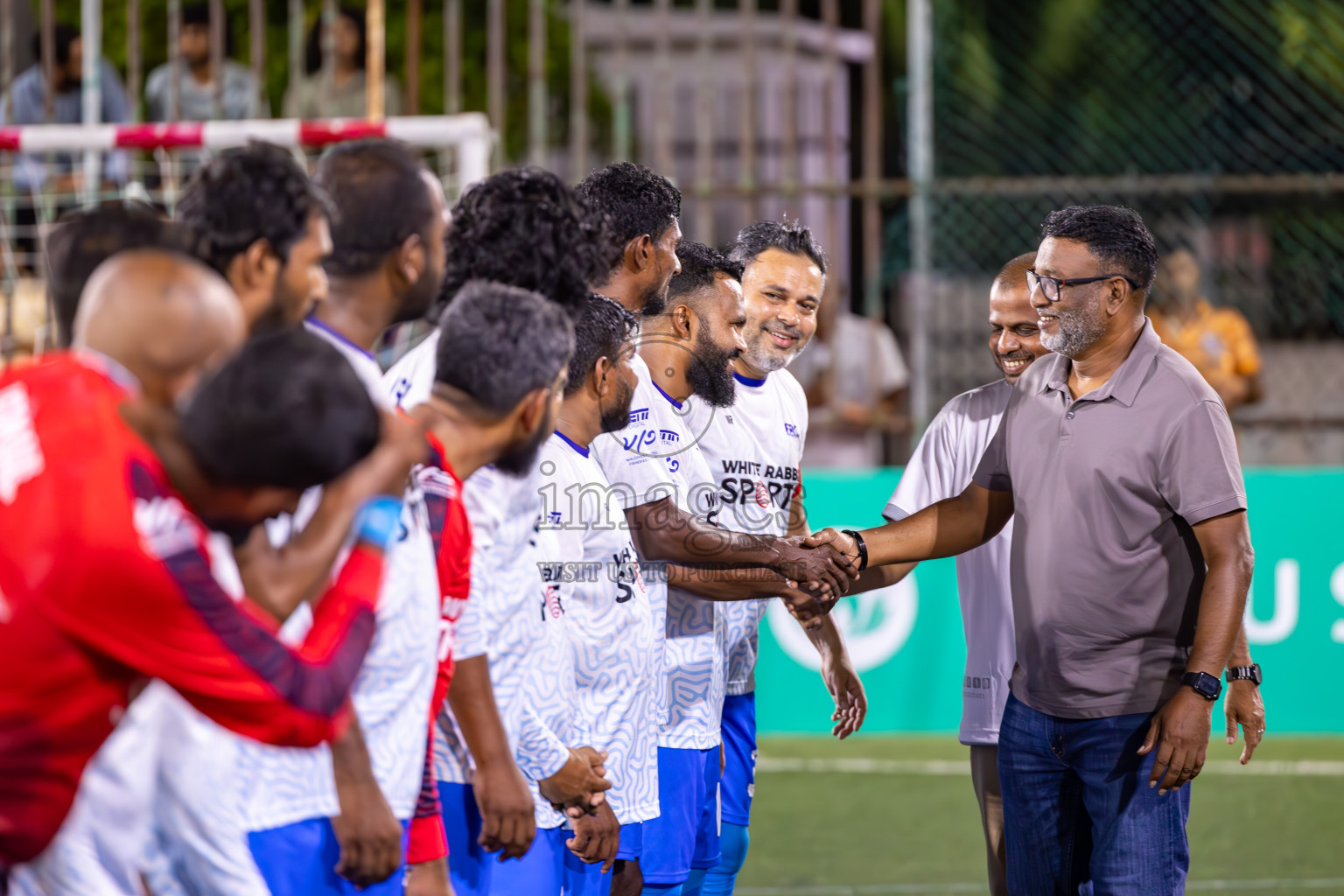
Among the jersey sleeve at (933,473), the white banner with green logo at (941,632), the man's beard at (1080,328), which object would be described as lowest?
the white banner with green logo at (941,632)

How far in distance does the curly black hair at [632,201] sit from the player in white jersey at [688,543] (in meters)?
0.38

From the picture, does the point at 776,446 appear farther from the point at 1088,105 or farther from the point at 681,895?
the point at 1088,105

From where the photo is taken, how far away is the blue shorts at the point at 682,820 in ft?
13.5

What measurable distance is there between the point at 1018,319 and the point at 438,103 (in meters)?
8.72

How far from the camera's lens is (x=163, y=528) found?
2.04 m

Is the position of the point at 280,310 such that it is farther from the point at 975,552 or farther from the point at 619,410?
the point at 975,552

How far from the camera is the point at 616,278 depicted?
13.6 ft

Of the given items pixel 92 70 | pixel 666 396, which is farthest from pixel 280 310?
pixel 92 70

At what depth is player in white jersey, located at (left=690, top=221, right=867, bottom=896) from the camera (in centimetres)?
472

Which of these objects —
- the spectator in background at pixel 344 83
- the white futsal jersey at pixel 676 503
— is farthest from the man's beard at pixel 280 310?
the spectator in background at pixel 344 83

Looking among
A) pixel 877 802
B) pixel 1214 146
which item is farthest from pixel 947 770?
pixel 1214 146

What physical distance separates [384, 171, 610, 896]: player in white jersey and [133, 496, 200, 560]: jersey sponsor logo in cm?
86

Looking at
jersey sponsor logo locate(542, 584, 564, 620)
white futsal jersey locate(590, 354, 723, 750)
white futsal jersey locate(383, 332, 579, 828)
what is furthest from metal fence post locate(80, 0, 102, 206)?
white futsal jersey locate(383, 332, 579, 828)

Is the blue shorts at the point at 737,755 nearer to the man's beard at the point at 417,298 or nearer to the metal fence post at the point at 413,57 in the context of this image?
the man's beard at the point at 417,298
